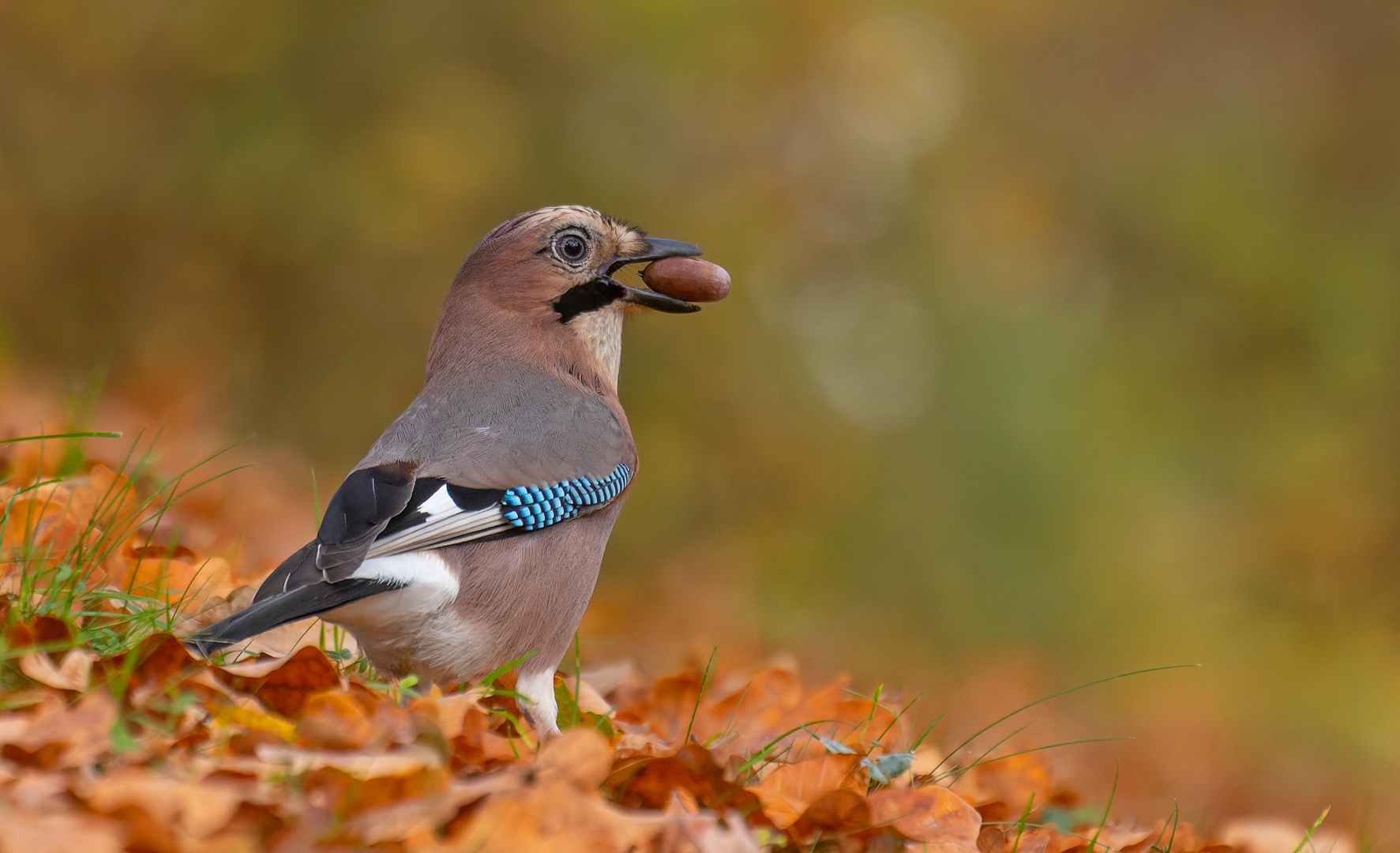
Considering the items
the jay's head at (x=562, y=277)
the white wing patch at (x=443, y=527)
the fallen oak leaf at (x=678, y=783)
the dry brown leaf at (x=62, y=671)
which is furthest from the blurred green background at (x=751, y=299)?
the dry brown leaf at (x=62, y=671)

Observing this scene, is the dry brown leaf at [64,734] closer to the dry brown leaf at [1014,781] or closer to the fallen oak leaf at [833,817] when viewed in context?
the fallen oak leaf at [833,817]


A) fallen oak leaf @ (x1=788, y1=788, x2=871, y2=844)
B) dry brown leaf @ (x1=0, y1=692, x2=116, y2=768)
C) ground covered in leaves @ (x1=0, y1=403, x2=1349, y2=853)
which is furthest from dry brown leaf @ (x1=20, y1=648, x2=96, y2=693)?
fallen oak leaf @ (x1=788, y1=788, x2=871, y2=844)

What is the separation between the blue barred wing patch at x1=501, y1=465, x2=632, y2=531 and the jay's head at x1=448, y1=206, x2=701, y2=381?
0.67 m

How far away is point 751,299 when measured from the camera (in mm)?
9891

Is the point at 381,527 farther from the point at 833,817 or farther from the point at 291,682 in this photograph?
the point at 833,817

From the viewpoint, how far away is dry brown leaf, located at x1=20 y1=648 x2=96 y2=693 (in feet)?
8.06

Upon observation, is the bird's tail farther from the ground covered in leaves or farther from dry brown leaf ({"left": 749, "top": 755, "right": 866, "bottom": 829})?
dry brown leaf ({"left": 749, "top": 755, "right": 866, "bottom": 829})

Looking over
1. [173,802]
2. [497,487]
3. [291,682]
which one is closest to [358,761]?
[173,802]

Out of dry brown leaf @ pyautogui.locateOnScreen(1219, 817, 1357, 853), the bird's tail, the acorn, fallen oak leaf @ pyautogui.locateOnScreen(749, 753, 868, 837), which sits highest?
the acorn

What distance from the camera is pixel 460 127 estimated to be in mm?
9461

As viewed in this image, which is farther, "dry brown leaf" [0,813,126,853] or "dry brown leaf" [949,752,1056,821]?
"dry brown leaf" [949,752,1056,821]

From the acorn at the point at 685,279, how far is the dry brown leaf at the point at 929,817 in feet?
6.38

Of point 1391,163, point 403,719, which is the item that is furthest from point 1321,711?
point 403,719

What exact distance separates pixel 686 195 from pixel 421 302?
183 cm
